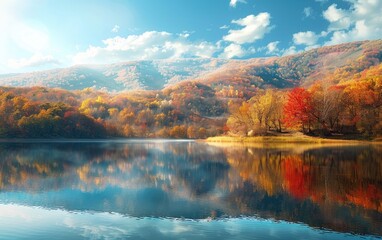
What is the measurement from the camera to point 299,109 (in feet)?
260

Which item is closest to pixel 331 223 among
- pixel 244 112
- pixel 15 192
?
pixel 15 192

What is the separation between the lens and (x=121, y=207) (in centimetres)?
1641

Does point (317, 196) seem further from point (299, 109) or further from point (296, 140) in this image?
point (299, 109)

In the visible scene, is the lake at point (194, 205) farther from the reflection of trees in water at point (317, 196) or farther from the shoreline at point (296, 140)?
the shoreline at point (296, 140)

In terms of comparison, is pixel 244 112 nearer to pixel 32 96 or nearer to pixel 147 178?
pixel 147 178

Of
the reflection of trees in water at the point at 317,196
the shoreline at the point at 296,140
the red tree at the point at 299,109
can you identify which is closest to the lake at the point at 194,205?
the reflection of trees in water at the point at 317,196

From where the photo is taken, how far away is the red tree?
79562 millimetres

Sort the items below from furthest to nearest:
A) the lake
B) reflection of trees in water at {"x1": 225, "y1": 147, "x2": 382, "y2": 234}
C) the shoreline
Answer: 1. the shoreline
2. reflection of trees in water at {"x1": 225, "y1": 147, "x2": 382, "y2": 234}
3. the lake

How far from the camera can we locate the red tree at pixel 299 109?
79.6m

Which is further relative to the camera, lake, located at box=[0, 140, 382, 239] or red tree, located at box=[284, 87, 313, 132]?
red tree, located at box=[284, 87, 313, 132]

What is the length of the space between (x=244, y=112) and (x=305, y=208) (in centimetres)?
7064

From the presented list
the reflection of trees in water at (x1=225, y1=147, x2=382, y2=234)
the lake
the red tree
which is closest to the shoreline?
the red tree

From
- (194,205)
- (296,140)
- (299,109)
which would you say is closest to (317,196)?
(194,205)

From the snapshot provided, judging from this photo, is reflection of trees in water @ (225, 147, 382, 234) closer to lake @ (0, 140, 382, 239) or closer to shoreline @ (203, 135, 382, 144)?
lake @ (0, 140, 382, 239)
